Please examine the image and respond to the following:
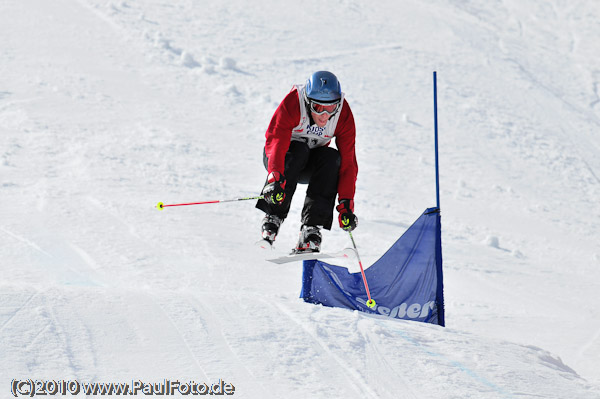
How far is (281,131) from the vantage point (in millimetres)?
5082

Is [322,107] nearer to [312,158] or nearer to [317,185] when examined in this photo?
[312,158]

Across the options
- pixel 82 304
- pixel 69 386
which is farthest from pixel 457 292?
pixel 69 386

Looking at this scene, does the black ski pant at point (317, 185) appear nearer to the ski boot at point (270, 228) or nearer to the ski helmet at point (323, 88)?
the ski boot at point (270, 228)

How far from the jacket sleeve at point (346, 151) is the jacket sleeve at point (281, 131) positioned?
0.40m

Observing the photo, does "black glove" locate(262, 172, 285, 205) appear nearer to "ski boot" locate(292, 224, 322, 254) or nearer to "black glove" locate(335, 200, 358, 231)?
"ski boot" locate(292, 224, 322, 254)

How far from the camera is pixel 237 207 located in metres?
9.10

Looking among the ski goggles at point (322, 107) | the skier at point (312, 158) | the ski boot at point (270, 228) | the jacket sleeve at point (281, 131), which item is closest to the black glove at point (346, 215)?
the skier at point (312, 158)

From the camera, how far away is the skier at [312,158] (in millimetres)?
5020

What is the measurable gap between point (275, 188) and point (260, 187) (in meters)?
4.90

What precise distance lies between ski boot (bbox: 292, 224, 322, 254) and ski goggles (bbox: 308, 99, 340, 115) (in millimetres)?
912

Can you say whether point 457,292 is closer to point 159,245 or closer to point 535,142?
point 159,245

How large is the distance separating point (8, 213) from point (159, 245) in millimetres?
1794

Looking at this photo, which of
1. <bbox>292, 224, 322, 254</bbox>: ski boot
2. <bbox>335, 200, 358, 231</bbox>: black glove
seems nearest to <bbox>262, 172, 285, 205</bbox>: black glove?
<bbox>292, 224, 322, 254</bbox>: ski boot

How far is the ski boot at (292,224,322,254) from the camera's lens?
17.4 feet
